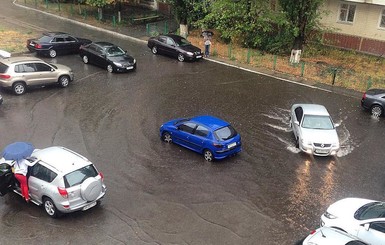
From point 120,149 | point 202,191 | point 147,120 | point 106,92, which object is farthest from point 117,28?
point 202,191

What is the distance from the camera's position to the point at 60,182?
12.5 metres

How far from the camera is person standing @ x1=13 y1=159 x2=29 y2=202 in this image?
13203mm

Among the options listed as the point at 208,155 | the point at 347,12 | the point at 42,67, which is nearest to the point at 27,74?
the point at 42,67

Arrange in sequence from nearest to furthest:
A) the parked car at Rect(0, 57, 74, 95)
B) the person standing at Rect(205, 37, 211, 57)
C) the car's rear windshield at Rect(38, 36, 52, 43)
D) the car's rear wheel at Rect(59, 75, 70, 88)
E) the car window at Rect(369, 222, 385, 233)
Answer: the car window at Rect(369, 222, 385, 233), the parked car at Rect(0, 57, 74, 95), the car's rear wheel at Rect(59, 75, 70, 88), the car's rear windshield at Rect(38, 36, 52, 43), the person standing at Rect(205, 37, 211, 57)

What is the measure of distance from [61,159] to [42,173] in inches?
26.7

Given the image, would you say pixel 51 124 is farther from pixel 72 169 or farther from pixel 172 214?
pixel 172 214

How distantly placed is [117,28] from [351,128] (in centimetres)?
2355

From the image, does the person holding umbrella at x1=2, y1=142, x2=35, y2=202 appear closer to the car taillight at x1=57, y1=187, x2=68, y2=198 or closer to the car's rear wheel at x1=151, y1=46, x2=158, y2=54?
the car taillight at x1=57, y1=187, x2=68, y2=198

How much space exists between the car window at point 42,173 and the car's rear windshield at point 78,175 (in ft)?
1.40

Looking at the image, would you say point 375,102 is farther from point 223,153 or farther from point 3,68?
point 3,68

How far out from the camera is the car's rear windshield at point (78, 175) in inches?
494

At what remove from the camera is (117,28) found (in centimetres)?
3725

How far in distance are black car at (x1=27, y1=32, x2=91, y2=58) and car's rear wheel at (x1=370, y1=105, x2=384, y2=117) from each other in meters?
18.8

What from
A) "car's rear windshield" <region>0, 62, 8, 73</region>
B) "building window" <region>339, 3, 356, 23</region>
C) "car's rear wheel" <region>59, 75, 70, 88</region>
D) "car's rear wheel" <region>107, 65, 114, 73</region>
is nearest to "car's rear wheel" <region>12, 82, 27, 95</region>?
"car's rear windshield" <region>0, 62, 8, 73</region>
